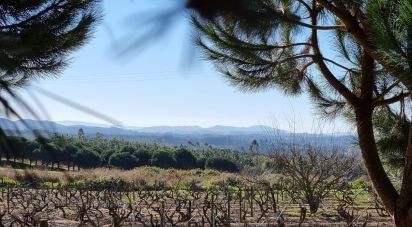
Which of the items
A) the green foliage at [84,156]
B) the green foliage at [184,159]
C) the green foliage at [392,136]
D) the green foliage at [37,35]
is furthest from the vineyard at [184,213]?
the green foliage at [184,159]

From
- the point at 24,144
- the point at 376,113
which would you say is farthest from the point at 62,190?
the point at 24,144

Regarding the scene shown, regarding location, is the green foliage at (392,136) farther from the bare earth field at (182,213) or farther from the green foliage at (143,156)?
the green foliage at (143,156)

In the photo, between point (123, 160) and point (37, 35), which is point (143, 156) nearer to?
point (123, 160)

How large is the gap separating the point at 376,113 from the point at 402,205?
75.2 inches

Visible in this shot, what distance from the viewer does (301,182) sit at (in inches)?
547

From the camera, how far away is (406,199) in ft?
12.1

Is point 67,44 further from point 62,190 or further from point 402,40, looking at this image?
point 62,190

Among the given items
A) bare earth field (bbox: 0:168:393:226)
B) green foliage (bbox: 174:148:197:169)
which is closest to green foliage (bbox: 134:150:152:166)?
green foliage (bbox: 174:148:197:169)

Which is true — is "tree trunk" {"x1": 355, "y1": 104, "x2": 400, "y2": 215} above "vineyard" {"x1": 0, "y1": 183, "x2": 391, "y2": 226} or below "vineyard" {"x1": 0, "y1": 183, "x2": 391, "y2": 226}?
above

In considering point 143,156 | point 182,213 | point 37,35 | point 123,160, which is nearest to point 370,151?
→ point 37,35

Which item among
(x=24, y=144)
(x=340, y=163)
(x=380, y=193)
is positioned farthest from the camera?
(x=340, y=163)

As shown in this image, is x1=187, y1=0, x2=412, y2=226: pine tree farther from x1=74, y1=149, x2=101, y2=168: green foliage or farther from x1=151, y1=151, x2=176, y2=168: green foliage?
x1=151, y1=151, x2=176, y2=168: green foliage

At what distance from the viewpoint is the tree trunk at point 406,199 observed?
3625 mm

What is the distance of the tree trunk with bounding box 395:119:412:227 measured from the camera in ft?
11.9
